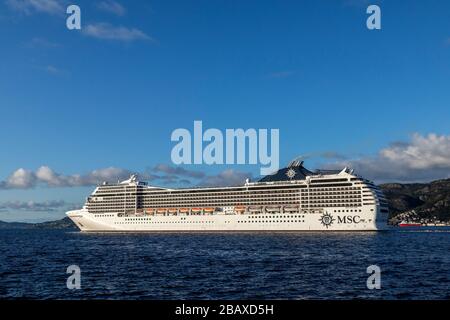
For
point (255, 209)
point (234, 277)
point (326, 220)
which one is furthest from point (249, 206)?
point (234, 277)

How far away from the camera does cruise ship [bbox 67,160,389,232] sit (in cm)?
11906

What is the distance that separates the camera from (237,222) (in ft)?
421

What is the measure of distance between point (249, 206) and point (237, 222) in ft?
21.0

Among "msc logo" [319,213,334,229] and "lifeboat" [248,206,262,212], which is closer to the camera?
"msc logo" [319,213,334,229]

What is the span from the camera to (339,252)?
5866 centimetres

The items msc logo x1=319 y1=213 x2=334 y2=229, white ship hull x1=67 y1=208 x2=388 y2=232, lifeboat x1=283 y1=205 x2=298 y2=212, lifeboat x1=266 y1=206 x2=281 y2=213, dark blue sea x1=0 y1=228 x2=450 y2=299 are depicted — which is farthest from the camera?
lifeboat x1=266 y1=206 x2=281 y2=213

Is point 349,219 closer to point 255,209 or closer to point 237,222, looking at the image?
point 255,209

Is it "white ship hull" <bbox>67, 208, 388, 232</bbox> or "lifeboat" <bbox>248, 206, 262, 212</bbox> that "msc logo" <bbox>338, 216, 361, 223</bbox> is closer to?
"white ship hull" <bbox>67, 208, 388, 232</bbox>

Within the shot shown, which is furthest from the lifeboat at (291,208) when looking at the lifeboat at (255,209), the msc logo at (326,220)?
the msc logo at (326,220)

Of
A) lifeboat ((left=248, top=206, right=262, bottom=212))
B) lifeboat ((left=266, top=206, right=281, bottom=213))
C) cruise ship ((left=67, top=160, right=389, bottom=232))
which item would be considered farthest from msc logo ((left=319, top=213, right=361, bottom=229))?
lifeboat ((left=248, top=206, right=262, bottom=212))

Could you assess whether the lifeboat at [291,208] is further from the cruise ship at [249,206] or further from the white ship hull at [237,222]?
the white ship hull at [237,222]

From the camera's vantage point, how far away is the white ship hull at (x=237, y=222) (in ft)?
385
